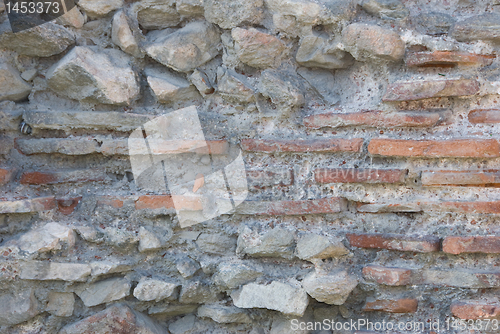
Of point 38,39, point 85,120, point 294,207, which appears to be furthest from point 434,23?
point 38,39

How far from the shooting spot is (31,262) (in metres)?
1.75

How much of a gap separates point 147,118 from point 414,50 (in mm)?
1114

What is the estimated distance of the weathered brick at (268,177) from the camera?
70.9 inches

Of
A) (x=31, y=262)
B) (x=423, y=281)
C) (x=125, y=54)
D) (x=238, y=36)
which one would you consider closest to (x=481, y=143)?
(x=423, y=281)

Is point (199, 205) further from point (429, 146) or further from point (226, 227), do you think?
point (429, 146)

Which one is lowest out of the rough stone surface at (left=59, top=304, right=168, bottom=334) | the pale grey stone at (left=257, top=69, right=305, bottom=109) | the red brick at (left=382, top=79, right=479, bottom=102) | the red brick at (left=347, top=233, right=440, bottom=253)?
the rough stone surface at (left=59, top=304, right=168, bottom=334)

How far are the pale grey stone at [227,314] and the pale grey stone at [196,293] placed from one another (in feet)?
0.14

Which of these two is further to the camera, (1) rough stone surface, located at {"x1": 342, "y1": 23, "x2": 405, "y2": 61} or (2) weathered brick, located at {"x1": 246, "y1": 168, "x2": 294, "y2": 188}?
(2) weathered brick, located at {"x1": 246, "y1": 168, "x2": 294, "y2": 188}

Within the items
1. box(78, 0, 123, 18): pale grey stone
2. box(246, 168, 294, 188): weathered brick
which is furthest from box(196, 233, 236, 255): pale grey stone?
box(78, 0, 123, 18): pale grey stone

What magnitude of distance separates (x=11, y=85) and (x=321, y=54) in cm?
131

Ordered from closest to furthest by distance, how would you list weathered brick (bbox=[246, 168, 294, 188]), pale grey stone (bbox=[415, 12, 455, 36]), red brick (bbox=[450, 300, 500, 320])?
1. red brick (bbox=[450, 300, 500, 320])
2. pale grey stone (bbox=[415, 12, 455, 36])
3. weathered brick (bbox=[246, 168, 294, 188])

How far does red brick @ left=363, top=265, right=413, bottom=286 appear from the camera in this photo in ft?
5.44

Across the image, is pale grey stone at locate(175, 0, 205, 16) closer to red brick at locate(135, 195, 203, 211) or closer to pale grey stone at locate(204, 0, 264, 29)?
pale grey stone at locate(204, 0, 264, 29)

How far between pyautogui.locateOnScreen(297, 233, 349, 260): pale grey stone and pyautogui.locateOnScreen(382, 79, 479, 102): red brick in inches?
23.3
